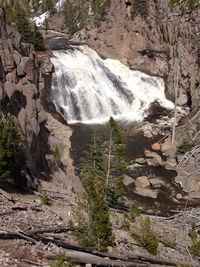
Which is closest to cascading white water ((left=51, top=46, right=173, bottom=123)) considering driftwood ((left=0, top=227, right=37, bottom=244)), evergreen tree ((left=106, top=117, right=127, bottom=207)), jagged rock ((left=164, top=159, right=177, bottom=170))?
→ jagged rock ((left=164, top=159, right=177, bottom=170))

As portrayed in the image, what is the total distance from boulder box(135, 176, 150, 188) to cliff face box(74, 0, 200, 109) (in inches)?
881

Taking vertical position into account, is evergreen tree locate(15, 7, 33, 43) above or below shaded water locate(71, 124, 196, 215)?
above

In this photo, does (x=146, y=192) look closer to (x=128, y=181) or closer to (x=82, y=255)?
(x=128, y=181)

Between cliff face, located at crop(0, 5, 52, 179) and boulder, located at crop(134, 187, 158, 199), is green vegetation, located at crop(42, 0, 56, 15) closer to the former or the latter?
cliff face, located at crop(0, 5, 52, 179)

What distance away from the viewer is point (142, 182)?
114ft

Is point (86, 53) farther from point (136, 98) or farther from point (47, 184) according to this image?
point (47, 184)

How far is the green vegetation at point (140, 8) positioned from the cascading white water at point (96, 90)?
11898mm

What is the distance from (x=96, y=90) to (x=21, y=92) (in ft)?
78.2

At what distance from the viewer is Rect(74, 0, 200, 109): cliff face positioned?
56.1m

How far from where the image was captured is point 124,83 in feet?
191

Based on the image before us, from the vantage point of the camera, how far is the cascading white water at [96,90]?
170ft

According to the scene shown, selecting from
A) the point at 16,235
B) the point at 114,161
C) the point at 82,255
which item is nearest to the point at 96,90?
the point at 114,161

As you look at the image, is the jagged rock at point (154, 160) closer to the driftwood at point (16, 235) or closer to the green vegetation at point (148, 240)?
the green vegetation at point (148, 240)

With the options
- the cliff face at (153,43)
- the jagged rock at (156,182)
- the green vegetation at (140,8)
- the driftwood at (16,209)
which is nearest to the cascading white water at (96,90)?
the cliff face at (153,43)
